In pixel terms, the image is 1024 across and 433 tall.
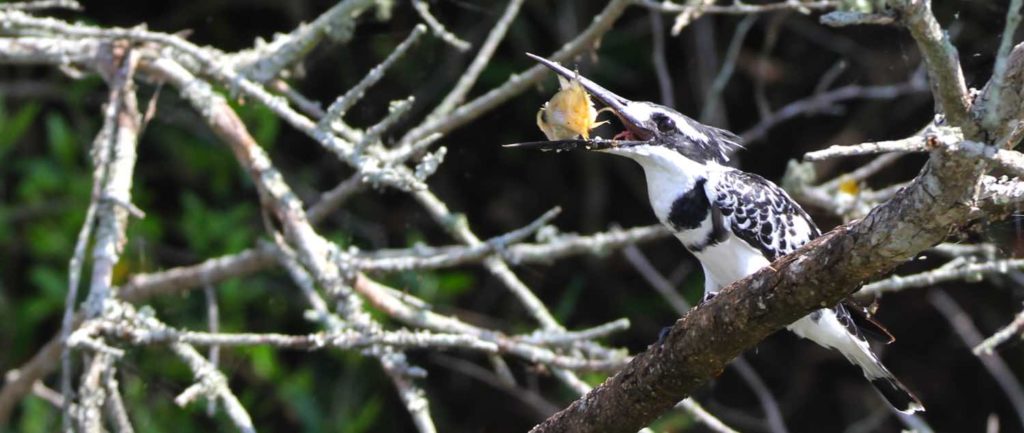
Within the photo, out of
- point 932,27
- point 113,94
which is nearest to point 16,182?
point 113,94

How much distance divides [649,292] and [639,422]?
2043mm

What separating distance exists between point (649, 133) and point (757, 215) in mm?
225

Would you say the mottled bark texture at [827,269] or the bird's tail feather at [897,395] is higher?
the mottled bark texture at [827,269]

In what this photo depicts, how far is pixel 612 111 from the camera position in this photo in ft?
7.39

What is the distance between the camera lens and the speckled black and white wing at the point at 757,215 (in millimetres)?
2285

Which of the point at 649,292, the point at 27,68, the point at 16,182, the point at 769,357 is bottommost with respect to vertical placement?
the point at 769,357

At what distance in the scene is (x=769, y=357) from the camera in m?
3.93

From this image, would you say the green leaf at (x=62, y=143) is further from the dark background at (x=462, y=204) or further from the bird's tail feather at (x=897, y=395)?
the bird's tail feather at (x=897, y=395)

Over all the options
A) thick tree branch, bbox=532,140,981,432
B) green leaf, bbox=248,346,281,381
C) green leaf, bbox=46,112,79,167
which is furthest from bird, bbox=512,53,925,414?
green leaf, bbox=46,112,79,167

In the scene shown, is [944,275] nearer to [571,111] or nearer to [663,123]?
[663,123]

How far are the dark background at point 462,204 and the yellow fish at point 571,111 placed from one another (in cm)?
97

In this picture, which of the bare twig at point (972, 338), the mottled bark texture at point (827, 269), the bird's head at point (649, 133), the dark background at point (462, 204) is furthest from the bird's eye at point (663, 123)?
the bare twig at point (972, 338)

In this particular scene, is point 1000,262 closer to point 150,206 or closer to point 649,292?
point 649,292

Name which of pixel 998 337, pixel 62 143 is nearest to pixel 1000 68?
pixel 998 337
